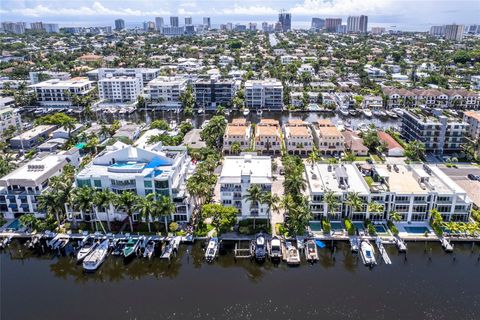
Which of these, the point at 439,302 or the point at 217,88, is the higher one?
the point at 217,88

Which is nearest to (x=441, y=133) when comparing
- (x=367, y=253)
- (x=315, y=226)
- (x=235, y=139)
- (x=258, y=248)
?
(x=315, y=226)

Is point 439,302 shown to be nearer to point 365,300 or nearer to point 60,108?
point 365,300

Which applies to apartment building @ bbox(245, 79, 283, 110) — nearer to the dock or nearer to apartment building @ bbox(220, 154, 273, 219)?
apartment building @ bbox(220, 154, 273, 219)

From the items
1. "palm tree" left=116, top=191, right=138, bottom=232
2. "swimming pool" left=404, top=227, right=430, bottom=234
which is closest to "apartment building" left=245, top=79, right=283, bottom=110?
"swimming pool" left=404, top=227, right=430, bottom=234

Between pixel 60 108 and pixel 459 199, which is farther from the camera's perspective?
pixel 60 108

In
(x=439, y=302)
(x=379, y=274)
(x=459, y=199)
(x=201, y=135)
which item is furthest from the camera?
(x=201, y=135)

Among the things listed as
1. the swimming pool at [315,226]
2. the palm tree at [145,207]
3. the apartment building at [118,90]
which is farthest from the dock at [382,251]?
the apartment building at [118,90]

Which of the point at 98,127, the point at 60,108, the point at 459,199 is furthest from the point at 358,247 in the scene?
the point at 60,108
